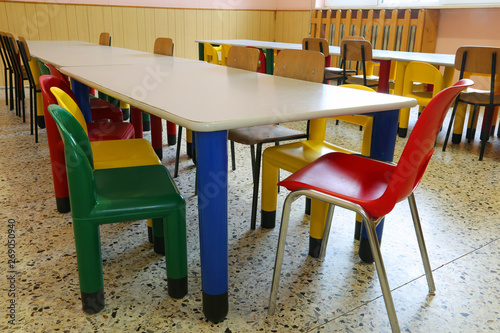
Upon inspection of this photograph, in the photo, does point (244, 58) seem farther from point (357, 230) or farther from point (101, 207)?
point (101, 207)

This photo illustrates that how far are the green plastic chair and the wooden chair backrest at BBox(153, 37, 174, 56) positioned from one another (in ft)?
7.88

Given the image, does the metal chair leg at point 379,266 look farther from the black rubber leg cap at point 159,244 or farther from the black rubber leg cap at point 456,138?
the black rubber leg cap at point 456,138

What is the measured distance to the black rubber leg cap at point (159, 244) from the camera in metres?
1.80

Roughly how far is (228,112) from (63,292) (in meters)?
0.89

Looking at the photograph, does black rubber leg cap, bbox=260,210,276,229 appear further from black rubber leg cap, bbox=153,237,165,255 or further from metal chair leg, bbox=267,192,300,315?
metal chair leg, bbox=267,192,300,315

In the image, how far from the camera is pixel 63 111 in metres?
1.34

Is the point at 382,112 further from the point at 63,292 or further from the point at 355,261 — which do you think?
the point at 63,292

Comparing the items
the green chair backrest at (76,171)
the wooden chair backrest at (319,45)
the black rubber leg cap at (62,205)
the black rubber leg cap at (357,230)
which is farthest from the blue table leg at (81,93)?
the wooden chair backrest at (319,45)

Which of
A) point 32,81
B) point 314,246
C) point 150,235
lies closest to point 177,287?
point 150,235

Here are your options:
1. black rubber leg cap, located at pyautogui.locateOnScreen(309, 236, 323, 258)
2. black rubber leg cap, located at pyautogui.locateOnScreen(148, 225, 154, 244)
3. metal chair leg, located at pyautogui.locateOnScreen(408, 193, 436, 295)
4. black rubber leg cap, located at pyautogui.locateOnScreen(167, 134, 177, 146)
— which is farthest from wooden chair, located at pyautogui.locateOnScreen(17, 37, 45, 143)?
metal chair leg, located at pyautogui.locateOnScreen(408, 193, 436, 295)

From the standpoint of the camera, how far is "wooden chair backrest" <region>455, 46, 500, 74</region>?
309 centimetres

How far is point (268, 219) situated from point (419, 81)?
7.25ft

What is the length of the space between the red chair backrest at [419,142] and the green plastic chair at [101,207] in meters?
0.66

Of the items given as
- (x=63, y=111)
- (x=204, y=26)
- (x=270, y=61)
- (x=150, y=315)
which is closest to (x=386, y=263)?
(x=150, y=315)
